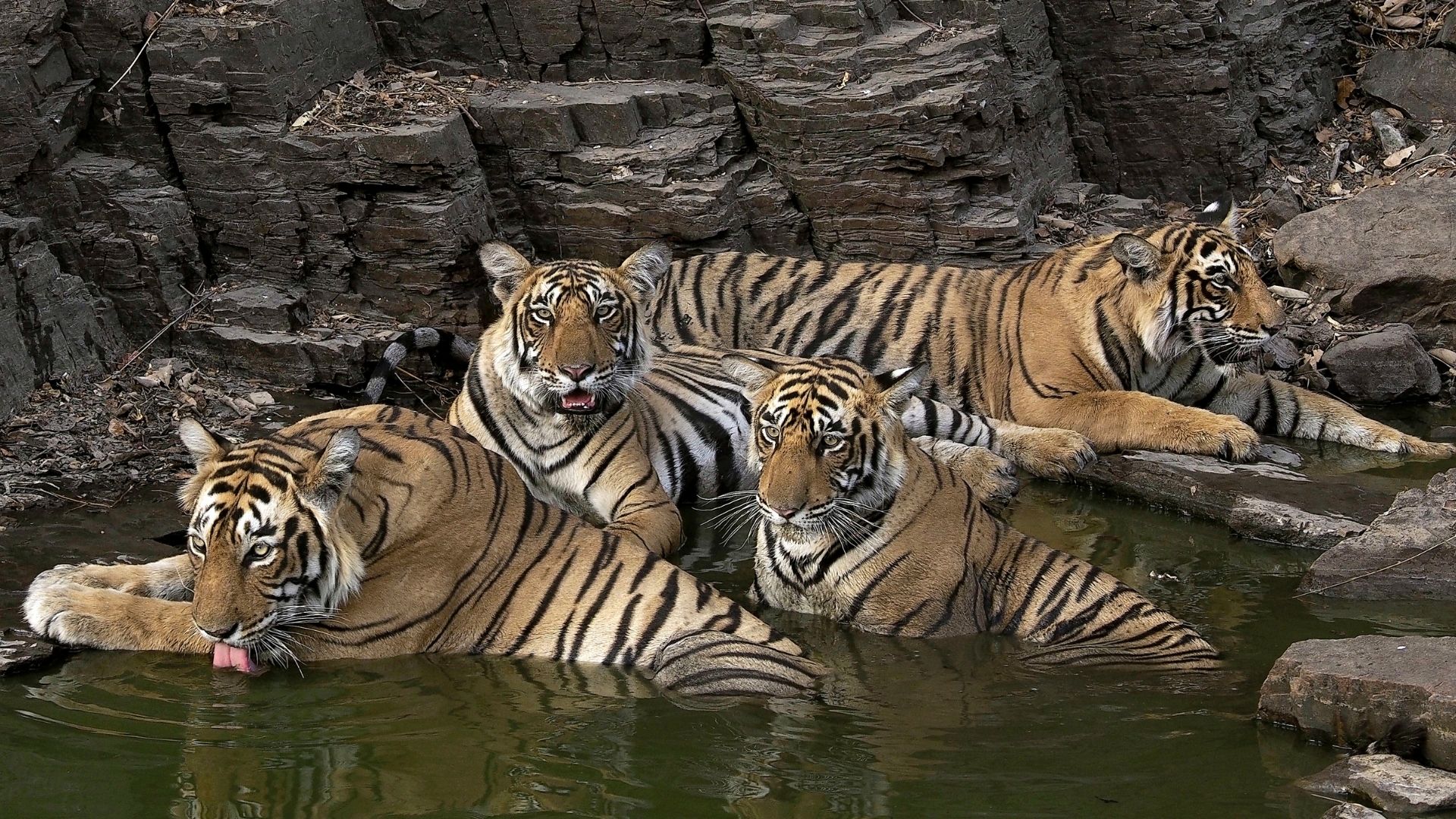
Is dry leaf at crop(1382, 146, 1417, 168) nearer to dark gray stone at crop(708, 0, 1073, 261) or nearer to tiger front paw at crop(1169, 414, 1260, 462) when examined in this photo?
dark gray stone at crop(708, 0, 1073, 261)

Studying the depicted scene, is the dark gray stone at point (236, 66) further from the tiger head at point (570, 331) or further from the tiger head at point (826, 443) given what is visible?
the tiger head at point (826, 443)

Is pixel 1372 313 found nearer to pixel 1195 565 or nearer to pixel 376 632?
pixel 1195 565

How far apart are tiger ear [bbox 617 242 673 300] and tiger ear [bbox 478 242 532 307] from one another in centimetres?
40

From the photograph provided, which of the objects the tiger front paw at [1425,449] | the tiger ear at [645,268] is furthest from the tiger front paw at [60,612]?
the tiger front paw at [1425,449]

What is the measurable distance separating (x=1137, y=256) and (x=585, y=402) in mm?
2669

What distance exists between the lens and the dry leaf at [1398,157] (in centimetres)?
915

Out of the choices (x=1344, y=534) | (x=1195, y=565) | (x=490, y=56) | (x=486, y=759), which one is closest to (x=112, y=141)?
(x=490, y=56)

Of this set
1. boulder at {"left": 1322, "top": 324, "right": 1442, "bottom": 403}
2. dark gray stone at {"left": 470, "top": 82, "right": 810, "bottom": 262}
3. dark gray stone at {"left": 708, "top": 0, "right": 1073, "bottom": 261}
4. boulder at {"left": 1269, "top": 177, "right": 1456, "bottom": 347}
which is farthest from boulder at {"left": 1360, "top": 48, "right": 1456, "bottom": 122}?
dark gray stone at {"left": 470, "top": 82, "right": 810, "bottom": 262}

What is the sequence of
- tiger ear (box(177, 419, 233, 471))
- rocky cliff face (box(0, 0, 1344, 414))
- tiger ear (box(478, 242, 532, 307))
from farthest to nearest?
rocky cliff face (box(0, 0, 1344, 414)) < tiger ear (box(478, 242, 532, 307)) < tiger ear (box(177, 419, 233, 471))

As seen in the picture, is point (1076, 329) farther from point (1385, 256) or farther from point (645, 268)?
point (645, 268)

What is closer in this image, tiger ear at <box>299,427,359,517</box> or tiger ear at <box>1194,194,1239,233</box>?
tiger ear at <box>299,427,359,517</box>

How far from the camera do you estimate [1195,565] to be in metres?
5.90

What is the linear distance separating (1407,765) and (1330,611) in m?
1.42

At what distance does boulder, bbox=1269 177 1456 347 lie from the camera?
793cm
